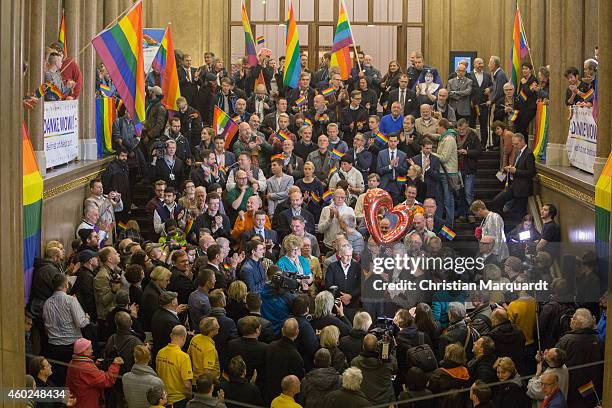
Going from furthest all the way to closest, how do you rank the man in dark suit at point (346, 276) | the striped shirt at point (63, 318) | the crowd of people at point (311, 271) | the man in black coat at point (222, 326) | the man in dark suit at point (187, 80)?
1. the man in dark suit at point (187, 80)
2. the man in dark suit at point (346, 276)
3. the striped shirt at point (63, 318)
4. the man in black coat at point (222, 326)
5. the crowd of people at point (311, 271)

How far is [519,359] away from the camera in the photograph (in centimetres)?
1221

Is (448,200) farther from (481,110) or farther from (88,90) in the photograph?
(88,90)

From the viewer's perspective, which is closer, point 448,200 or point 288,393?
point 288,393

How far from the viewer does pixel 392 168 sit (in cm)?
1820

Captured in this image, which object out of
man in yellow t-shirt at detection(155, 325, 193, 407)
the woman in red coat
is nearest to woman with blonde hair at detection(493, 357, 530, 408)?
man in yellow t-shirt at detection(155, 325, 193, 407)

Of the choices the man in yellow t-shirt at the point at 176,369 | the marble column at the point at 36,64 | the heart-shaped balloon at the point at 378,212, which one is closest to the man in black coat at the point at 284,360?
the man in yellow t-shirt at the point at 176,369

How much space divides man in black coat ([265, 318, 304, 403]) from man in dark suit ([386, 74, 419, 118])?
9488 millimetres

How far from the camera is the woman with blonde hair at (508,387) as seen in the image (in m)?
11.2

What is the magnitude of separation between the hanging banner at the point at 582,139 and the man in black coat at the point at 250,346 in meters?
6.93

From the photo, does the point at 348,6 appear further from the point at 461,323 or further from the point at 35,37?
the point at 461,323

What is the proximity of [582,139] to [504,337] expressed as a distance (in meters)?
6.59

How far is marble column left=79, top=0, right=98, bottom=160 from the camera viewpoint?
67.2 feet

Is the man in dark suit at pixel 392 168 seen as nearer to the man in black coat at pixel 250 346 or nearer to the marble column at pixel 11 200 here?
the man in black coat at pixel 250 346

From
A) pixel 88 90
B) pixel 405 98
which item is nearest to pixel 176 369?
pixel 88 90
